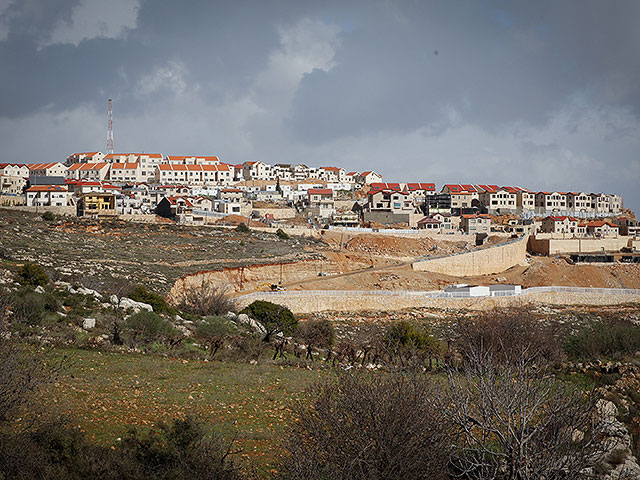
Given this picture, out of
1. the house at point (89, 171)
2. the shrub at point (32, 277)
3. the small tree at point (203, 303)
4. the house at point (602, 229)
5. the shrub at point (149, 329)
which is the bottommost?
the small tree at point (203, 303)

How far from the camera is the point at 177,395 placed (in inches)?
511

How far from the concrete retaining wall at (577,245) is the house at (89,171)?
241ft

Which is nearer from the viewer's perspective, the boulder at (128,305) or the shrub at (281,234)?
the boulder at (128,305)

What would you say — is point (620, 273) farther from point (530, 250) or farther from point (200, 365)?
point (200, 365)

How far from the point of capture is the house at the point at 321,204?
301 feet

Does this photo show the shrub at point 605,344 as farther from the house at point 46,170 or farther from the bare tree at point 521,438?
the house at point 46,170

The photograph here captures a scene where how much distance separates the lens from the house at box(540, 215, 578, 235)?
292 feet

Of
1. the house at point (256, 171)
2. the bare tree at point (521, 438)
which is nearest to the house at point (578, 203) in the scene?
the house at point (256, 171)

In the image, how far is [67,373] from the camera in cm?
1381

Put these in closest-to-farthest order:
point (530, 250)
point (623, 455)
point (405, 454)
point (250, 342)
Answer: point (405, 454) → point (623, 455) → point (250, 342) → point (530, 250)

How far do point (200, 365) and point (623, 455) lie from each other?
10.2m

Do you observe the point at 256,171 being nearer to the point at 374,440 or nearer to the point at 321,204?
the point at 321,204

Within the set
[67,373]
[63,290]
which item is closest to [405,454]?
[67,373]

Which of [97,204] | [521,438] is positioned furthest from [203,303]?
[97,204]
